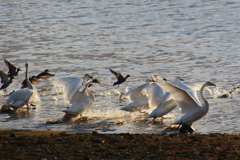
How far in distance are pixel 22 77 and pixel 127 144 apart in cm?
867

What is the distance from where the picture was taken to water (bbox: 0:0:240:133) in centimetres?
1076

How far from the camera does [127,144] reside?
7.46m

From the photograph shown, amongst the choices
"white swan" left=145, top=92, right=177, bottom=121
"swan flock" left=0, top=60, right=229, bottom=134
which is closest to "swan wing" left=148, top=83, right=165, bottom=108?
"swan flock" left=0, top=60, right=229, bottom=134

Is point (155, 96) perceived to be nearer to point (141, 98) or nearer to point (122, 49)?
point (141, 98)

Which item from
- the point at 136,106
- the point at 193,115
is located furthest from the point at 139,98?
the point at 193,115

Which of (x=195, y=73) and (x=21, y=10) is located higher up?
(x=21, y=10)

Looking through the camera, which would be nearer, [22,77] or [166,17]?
[22,77]

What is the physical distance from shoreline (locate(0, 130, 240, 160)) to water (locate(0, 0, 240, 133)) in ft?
4.97

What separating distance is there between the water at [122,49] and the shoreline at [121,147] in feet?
4.97

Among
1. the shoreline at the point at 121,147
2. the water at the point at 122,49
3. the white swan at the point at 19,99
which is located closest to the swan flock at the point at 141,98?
the white swan at the point at 19,99

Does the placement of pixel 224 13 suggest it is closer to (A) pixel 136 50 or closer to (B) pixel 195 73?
(A) pixel 136 50

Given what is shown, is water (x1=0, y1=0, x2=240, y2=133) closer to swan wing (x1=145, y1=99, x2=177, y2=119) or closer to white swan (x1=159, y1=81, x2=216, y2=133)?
swan wing (x1=145, y1=99, x2=177, y2=119)

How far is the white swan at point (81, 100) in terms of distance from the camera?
433 inches

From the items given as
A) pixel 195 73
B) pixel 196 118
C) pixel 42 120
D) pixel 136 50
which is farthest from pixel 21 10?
pixel 196 118
